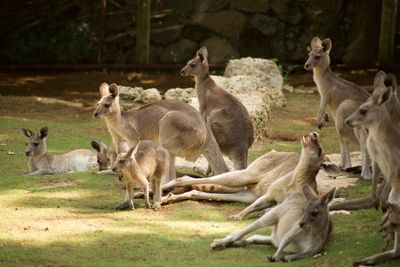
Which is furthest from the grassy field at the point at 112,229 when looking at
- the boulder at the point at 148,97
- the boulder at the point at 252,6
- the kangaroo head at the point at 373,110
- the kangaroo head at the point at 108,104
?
the boulder at the point at 252,6

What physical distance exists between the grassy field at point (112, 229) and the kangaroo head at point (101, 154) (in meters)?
0.26

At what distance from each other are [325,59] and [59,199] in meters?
4.30

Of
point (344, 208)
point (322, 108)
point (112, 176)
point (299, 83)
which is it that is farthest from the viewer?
point (299, 83)

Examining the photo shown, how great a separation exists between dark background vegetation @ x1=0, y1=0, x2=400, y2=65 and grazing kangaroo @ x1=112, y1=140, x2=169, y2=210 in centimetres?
1127

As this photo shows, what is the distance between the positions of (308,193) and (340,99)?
3811 millimetres

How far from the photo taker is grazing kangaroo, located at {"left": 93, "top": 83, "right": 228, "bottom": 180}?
1059 cm

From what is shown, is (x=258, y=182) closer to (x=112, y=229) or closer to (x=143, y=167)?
(x=143, y=167)

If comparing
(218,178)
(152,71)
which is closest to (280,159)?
(218,178)

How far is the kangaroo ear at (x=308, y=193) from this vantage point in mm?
8030

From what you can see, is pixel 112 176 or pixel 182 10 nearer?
pixel 112 176

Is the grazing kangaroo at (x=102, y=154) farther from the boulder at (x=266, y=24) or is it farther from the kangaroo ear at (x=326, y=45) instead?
the boulder at (x=266, y=24)

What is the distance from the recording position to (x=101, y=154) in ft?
37.7

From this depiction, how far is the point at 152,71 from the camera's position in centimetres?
2031

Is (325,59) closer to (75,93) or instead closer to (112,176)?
(112,176)
